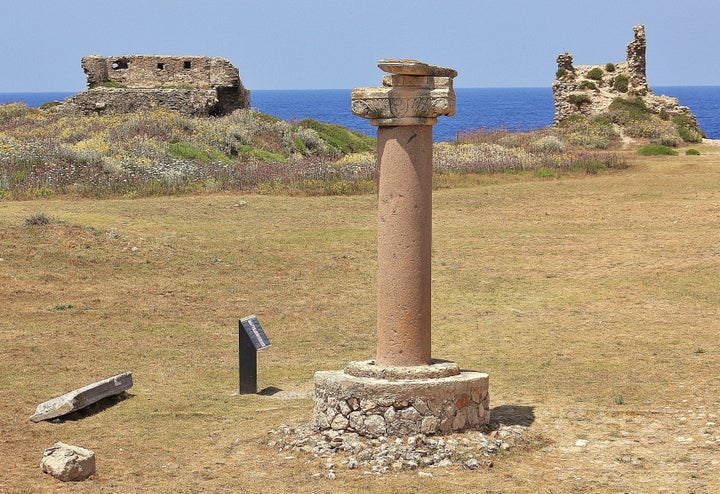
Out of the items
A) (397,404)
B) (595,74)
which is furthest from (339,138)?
(397,404)

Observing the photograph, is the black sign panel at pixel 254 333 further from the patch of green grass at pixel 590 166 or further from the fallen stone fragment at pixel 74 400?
the patch of green grass at pixel 590 166

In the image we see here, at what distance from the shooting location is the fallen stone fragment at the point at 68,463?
→ 8.93 metres

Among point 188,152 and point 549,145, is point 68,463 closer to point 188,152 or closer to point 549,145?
point 188,152

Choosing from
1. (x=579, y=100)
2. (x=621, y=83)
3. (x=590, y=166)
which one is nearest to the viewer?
(x=590, y=166)

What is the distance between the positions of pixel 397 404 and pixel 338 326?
607 cm

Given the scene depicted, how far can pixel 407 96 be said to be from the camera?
31.8 ft

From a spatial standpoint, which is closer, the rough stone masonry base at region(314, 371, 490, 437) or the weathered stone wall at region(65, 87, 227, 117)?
the rough stone masonry base at region(314, 371, 490, 437)

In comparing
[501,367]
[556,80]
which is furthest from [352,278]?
[556,80]

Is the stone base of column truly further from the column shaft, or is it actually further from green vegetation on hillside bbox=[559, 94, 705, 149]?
green vegetation on hillside bbox=[559, 94, 705, 149]

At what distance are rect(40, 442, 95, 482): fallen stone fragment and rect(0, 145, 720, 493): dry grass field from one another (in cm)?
10

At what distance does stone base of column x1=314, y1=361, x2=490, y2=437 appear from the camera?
9438 mm

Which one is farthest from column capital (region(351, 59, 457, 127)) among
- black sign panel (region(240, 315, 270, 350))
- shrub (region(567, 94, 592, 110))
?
shrub (region(567, 94, 592, 110))

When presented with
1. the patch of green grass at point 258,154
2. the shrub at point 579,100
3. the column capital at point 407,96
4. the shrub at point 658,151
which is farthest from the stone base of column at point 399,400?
the shrub at point 579,100

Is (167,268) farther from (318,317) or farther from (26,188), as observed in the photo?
(26,188)
